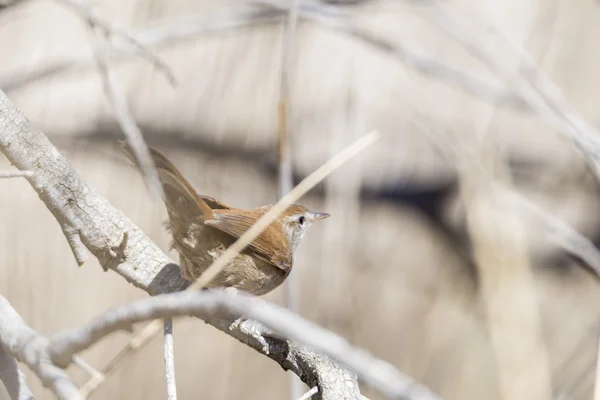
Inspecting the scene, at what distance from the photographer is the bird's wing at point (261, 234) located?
98.6 inches

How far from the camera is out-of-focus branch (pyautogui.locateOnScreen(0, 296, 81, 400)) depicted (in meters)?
1.35

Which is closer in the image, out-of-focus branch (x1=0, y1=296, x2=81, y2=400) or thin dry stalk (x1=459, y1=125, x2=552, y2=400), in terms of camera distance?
out-of-focus branch (x1=0, y1=296, x2=81, y2=400)

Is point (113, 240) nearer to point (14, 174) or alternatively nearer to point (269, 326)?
point (14, 174)

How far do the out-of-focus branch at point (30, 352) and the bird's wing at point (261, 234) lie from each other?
0.84 metres

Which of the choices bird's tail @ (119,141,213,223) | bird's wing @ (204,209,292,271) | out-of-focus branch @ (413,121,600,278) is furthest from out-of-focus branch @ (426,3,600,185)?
bird's tail @ (119,141,213,223)

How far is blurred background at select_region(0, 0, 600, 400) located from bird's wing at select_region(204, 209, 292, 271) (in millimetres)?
901

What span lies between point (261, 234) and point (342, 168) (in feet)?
4.27

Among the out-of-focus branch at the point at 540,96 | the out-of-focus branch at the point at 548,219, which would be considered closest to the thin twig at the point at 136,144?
the out-of-focus branch at the point at 548,219

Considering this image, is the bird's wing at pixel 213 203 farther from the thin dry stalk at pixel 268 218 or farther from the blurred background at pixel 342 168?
the blurred background at pixel 342 168

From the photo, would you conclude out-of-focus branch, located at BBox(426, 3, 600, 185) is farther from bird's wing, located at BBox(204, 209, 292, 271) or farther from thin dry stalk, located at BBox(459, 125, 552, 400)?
bird's wing, located at BBox(204, 209, 292, 271)

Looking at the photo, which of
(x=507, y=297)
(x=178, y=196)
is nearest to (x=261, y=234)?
(x=178, y=196)

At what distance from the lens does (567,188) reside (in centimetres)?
450

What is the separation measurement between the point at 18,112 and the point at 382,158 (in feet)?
9.50

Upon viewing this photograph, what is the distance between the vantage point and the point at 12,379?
171 cm
